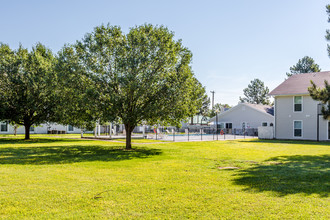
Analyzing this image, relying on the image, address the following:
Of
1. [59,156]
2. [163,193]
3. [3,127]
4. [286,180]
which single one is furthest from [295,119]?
[3,127]

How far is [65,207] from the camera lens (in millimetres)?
5016

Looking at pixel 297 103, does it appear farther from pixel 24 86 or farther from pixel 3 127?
pixel 3 127

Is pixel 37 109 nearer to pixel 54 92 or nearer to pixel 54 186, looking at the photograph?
pixel 54 92

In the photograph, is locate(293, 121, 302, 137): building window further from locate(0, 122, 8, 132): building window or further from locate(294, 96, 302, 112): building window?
locate(0, 122, 8, 132): building window

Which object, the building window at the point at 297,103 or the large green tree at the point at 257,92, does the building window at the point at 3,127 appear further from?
the large green tree at the point at 257,92

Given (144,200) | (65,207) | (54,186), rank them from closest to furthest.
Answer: (65,207) → (144,200) → (54,186)

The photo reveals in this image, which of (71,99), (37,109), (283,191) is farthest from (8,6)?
(283,191)

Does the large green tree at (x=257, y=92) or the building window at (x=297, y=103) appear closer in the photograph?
the building window at (x=297, y=103)

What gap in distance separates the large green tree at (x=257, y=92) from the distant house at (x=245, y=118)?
3311 centimetres

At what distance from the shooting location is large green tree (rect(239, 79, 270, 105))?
7600 cm

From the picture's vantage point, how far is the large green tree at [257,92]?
76.0m

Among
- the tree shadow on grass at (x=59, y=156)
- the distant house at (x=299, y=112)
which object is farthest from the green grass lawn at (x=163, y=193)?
the distant house at (x=299, y=112)

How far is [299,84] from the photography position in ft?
94.8

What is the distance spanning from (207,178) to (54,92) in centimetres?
1804
